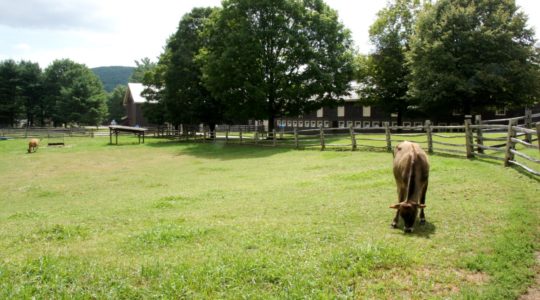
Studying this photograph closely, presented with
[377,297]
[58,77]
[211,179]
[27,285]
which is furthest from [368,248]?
[58,77]

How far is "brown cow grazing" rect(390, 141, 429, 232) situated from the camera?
22.7 ft

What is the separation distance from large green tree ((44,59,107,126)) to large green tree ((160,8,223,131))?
39643mm

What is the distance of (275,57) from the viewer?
116 ft

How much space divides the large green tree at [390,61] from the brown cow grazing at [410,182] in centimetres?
3672

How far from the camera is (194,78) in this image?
42.2m

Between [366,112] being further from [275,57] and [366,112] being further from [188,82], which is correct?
[188,82]

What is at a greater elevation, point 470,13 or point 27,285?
point 470,13

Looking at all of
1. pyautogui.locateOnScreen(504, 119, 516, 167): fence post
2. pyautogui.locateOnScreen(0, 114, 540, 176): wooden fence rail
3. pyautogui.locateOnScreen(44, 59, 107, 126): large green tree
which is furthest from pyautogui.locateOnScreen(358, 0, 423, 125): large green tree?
pyautogui.locateOnScreen(44, 59, 107, 126): large green tree

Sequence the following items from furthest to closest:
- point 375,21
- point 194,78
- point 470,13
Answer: point 375,21
point 194,78
point 470,13

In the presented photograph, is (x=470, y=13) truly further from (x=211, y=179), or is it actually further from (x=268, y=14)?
(x=211, y=179)

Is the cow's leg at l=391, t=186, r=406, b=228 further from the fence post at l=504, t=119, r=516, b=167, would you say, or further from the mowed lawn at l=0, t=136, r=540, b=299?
the fence post at l=504, t=119, r=516, b=167

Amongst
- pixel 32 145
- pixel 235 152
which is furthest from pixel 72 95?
pixel 235 152

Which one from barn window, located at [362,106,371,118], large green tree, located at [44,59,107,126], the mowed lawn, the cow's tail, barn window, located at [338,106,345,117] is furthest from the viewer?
large green tree, located at [44,59,107,126]

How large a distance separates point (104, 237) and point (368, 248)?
15.7 feet
